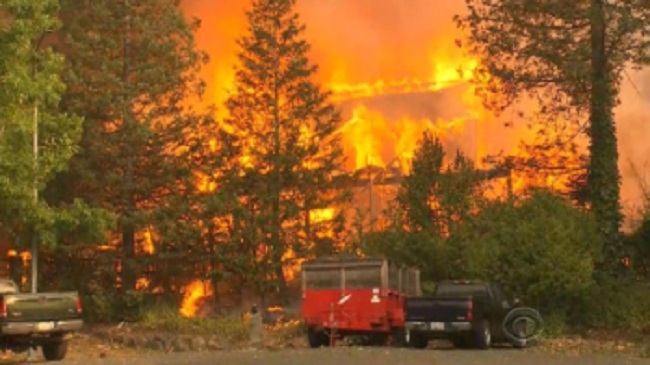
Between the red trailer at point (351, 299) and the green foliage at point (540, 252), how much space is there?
4.32 metres

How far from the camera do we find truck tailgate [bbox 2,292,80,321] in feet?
70.1

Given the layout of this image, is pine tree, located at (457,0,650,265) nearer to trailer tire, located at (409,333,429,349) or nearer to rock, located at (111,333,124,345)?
trailer tire, located at (409,333,429,349)

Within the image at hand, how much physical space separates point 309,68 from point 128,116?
7.67 meters

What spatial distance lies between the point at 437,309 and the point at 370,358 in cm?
316

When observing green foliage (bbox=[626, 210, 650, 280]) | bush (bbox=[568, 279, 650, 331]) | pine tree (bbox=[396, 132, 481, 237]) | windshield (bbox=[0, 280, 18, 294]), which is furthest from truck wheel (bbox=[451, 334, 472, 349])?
windshield (bbox=[0, 280, 18, 294])

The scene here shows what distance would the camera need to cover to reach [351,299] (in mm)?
23906

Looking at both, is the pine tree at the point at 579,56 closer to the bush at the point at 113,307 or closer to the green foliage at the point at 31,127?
the green foliage at the point at 31,127

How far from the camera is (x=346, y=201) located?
38.3 m

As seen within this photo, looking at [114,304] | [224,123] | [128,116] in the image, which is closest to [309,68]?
[224,123]

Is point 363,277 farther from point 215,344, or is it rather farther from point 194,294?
point 194,294

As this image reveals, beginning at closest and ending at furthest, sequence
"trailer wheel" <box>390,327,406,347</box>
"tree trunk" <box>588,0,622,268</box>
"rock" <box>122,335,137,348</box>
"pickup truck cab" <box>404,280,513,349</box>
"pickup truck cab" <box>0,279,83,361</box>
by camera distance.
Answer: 1. "pickup truck cab" <box>0,279,83,361</box>
2. "pickup truck cab" <box>404,280,513,349</box>
3. "trailer wheel" <box>390,327,406,347</box>
4. "rock" <box>122,335,137,348</box>
5. "tree trunk" <box>588,0,622,268</box>

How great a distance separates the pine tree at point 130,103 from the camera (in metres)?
35.2

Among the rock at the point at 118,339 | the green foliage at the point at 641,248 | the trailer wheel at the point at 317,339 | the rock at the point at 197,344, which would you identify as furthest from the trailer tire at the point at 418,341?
the green foliage at the point at 641,248

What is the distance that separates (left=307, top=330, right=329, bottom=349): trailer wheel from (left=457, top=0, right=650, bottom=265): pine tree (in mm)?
10888
